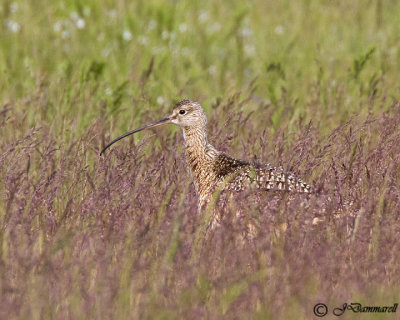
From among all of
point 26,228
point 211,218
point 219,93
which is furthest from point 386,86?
point 26,228

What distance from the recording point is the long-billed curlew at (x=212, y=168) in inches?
236

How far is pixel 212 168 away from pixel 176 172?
568mm

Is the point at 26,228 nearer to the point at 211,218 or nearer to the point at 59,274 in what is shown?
the point at 59,274

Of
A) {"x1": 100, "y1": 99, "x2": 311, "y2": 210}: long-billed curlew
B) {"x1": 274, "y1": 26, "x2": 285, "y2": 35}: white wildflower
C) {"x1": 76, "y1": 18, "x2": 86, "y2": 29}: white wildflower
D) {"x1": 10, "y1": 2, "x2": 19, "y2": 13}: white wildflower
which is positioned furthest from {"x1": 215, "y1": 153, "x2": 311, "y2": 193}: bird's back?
{"x1": 10, "y1": 2, "x2": 19, "y2": 13}: white wildflower

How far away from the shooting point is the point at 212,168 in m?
6.72

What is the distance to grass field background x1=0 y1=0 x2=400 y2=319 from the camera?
4.58 m

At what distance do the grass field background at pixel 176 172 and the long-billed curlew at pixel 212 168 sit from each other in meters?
0.14

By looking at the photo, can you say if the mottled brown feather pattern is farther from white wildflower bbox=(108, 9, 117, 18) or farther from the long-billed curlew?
white wildflower bbox=(108, 9, 117, 18)

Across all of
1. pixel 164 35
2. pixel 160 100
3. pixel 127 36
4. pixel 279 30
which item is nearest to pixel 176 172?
pixel 160 100

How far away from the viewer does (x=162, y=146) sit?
738 cm

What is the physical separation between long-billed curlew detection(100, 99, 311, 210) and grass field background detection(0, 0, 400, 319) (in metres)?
0.14

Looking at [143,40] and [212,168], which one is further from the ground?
[212,168]

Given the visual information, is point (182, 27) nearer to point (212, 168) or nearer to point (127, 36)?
point (127, 36)

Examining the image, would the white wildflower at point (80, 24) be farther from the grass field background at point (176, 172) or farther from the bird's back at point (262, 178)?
the bird's back at point (262, 178)
